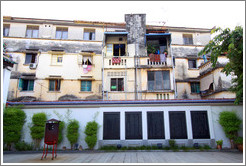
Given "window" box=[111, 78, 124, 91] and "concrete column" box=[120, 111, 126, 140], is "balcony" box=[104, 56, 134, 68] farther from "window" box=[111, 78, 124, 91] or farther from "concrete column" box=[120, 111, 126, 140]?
"concrete column" box=[120, 111, 126, 140]

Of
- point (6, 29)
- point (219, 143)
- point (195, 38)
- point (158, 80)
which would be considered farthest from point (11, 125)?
point (195, 38)

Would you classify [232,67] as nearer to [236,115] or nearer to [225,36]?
[225,36]

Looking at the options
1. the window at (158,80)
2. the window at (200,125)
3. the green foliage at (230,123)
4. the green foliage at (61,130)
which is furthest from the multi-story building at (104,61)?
the green foliage at (61,130)

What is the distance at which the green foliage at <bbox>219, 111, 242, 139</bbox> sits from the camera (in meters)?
10.6

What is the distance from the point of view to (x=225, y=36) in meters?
9.46

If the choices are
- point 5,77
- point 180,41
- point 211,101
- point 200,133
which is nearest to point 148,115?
point 200,133

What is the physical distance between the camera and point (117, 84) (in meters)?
16.9

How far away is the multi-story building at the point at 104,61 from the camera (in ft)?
55.6

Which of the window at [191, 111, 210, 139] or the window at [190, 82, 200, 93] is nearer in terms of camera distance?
the window at [191, 111, 210, 139]

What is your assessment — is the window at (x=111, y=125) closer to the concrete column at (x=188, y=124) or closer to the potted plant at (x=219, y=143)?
the concrete column at (x=188, y=124)

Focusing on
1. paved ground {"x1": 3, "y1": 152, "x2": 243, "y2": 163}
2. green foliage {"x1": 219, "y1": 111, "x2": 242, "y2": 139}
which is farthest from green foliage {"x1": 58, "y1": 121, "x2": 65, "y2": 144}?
green foliage {"x1": 219, "y1": 111, "x2": 242, "y2": 139}

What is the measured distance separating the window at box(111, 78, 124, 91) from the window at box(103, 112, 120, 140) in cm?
526

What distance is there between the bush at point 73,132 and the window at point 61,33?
1421cm

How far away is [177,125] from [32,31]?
20772 millimetres
